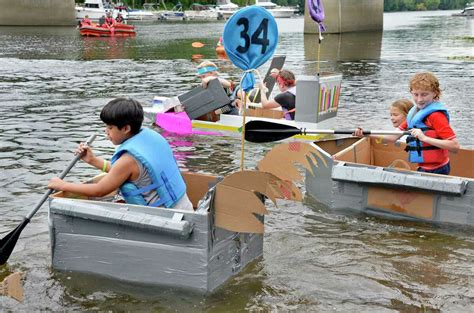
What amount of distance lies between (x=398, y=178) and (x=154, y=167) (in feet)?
8.51

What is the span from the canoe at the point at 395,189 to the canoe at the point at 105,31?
35575 mm

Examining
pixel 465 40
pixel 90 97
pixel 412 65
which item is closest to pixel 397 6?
pixel 465 40

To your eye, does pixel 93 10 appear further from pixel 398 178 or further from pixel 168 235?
pixel 168 235

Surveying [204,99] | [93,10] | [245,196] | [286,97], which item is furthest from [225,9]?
[245,196]

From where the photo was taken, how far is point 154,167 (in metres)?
4.83

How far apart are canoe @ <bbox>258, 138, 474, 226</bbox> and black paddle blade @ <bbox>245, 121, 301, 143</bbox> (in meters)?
0.39

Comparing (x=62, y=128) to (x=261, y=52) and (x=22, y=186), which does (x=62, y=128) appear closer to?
(x=22, y=186)

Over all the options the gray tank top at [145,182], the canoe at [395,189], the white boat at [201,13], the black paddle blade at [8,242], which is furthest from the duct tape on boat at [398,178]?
the white boat at [201,13]

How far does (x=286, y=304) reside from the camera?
491 centimetres

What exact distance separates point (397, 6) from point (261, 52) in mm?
141898

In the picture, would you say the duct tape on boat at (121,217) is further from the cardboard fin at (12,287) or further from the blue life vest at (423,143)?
the blue life vest at (423,143)

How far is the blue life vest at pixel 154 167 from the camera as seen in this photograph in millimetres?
4816

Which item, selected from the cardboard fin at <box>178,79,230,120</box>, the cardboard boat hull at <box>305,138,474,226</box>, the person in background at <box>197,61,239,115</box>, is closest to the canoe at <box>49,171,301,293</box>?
the cardboard boat hull at <box>305,138,474,226</box>

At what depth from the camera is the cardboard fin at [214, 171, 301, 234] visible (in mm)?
4402
